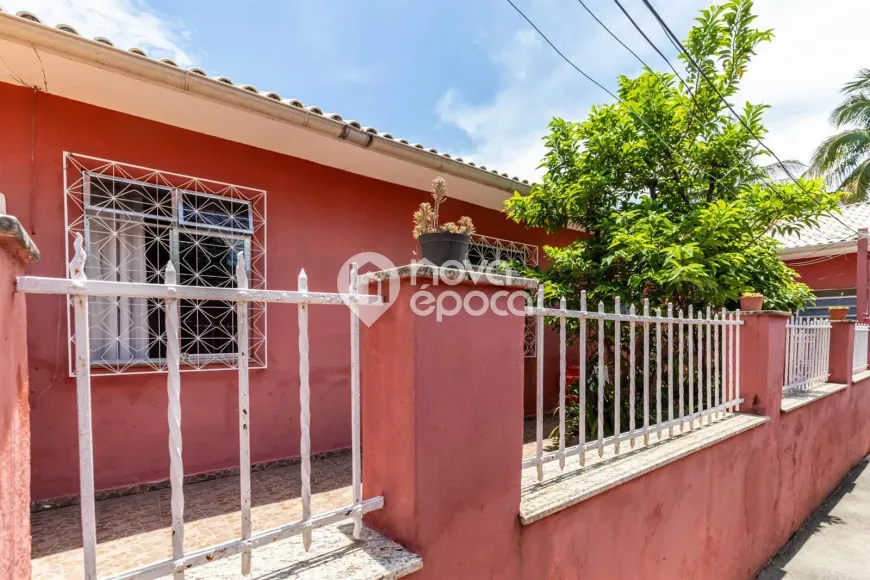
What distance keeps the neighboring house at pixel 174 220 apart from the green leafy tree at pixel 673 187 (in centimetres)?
107

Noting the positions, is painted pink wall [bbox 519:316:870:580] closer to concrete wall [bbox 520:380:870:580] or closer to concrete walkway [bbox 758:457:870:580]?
concrete wall [bbox 520:380:870:580]

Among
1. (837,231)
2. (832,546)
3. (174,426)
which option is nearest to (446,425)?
(174,426)

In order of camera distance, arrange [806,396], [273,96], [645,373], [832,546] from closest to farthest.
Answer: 1. [645,373]
2. [273,96]
3. [832,546]
4. [806,396]

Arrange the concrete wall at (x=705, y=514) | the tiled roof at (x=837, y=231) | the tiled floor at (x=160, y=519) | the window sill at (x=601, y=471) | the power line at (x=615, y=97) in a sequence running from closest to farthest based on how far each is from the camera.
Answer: the window sill at (x=601, y=471) → the concrete wall at (x=705, y=514) → the tiled floor at (x=160, y=519) → the power line at (x=615, y=97) → the tiled roof at (x=837, y=231)

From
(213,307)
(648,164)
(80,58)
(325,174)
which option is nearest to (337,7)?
(325,174)

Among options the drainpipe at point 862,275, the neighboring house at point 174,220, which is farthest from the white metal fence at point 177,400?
the drainpipe at point 862,275

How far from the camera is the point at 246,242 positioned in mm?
4270

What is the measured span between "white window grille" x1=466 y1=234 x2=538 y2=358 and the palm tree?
1519cm

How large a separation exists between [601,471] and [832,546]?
14.2 ft

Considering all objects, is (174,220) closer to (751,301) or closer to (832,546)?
(751,301)

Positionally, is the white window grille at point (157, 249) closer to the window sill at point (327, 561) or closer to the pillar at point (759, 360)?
the window sill at point (327, 561)

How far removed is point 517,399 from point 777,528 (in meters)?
4.63

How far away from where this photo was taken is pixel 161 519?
307 cm

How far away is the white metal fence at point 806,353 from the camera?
559cm
